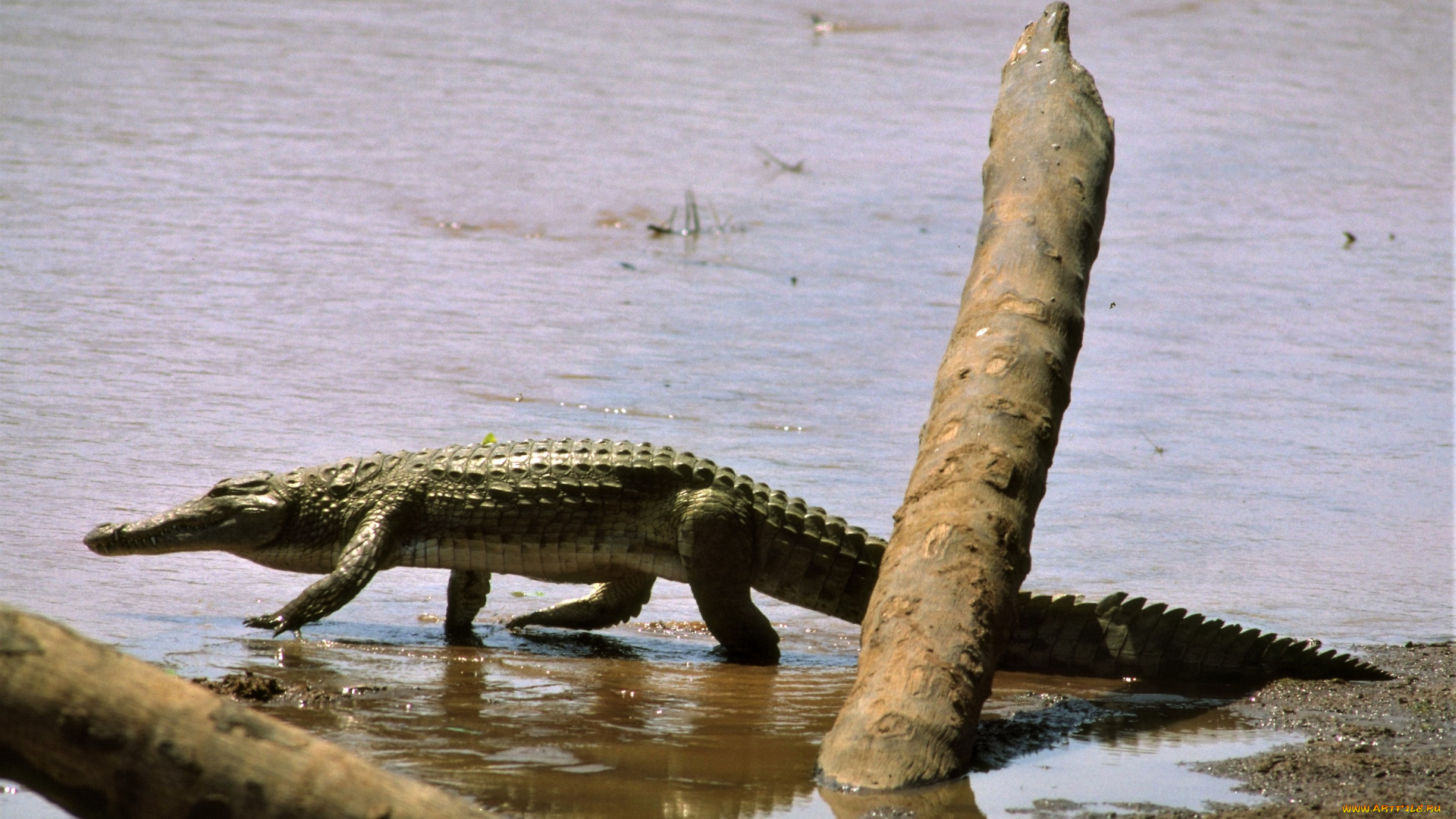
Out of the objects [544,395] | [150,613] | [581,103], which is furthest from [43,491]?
[581,103]

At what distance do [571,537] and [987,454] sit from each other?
1.59 m

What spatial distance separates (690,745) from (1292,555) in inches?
128

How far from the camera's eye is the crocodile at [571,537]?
16.3ft

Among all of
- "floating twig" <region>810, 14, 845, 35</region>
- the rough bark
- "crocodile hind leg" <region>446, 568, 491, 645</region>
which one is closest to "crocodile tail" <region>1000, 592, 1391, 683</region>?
the rough bark

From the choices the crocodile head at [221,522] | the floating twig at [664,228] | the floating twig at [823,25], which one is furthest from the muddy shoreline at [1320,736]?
the floating twig at [823,25]

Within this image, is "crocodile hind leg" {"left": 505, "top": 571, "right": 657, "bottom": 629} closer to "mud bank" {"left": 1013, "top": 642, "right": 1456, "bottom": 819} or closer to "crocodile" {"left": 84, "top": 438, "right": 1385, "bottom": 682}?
"crocodile" {"left": 84, "top": 438, "right": 1385, "bottom": 682}

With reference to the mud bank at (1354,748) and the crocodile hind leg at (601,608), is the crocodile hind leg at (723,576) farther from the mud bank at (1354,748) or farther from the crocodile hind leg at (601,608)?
the mud bank at (1354,748)

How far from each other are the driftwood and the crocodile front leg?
99.5 inches

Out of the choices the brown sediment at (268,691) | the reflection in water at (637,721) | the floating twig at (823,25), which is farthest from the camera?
the floating twig at (823,25)

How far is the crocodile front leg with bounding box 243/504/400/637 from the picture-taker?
4852 mm

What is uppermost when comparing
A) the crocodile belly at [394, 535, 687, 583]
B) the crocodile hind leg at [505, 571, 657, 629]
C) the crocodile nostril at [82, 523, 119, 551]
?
the crocodile belly at [394, 535, 687, 583]

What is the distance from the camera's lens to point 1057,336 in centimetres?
443

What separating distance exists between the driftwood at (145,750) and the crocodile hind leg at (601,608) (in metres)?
2.93

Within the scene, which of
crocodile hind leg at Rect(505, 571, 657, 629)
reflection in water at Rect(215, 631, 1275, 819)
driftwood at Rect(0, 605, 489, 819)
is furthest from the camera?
crocodile hind leg at Rect(505, 571, 657, 629)
